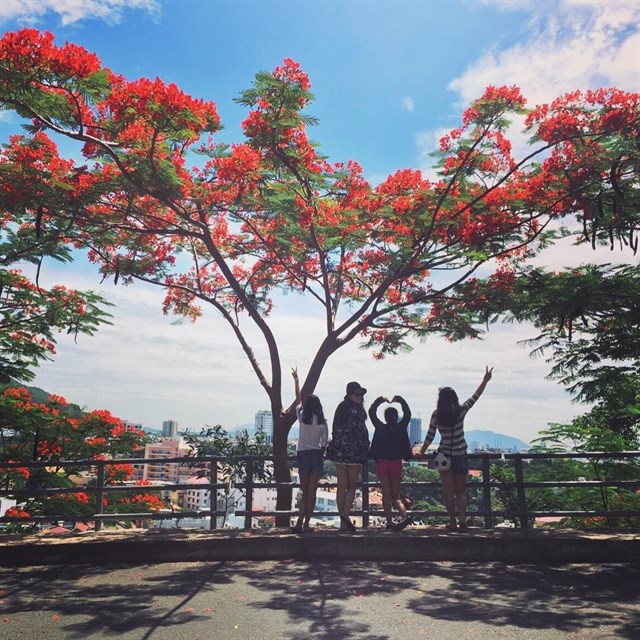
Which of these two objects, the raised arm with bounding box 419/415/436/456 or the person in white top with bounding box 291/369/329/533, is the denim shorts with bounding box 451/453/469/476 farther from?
the person in white top with bounding box 291/369/329/533

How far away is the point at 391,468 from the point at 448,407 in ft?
3.89

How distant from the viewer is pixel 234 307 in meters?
15.3

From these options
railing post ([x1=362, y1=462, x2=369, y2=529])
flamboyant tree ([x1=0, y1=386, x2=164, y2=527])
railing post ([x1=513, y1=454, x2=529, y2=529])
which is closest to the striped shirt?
railing post ([x1=513, y1=454, x2=529, y2=529])

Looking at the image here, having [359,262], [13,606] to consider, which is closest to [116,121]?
[359,262]

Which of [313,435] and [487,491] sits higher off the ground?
[313,435]

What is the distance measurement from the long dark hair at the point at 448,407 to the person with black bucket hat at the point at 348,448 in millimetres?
1063

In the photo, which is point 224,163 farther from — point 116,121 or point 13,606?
point 13,606

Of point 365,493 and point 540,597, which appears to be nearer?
point 540,597

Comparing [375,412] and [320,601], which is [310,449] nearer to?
[375,412]

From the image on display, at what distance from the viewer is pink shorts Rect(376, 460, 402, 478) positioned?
7301 mm

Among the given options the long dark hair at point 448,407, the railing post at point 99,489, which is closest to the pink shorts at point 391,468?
the long dark hair at point 448,407

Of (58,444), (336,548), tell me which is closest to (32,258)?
(58,444)

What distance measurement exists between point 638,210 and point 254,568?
9.64 metres

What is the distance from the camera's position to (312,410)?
23.7ft
